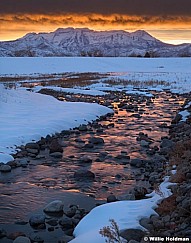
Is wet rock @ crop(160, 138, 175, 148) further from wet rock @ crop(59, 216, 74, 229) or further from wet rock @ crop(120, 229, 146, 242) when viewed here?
wet rock @ crop(120, 229, 146, 242)

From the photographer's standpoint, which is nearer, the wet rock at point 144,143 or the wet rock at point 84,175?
the wet rock at point 84,175

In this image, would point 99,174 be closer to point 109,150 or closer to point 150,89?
point 109,150

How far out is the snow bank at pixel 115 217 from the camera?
18.6 feet

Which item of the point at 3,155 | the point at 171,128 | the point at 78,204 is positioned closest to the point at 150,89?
the point at 171,128

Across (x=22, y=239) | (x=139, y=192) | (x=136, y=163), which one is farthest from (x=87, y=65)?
(x=22, y=239)

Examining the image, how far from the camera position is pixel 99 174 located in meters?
9.52

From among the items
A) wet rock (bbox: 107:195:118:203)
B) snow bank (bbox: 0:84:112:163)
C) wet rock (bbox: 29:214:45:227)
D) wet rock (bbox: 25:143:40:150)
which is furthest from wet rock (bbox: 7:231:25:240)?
wet rock (bbox: 25:143:40:150)

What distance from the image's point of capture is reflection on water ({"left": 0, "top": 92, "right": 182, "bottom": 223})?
7.71 m

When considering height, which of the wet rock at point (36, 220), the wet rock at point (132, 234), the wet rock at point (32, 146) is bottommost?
the wet rock at point (36, 220)

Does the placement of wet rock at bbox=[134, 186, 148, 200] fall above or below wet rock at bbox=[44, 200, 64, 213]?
above

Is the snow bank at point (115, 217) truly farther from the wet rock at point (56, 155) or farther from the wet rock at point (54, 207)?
the wet rock at point (56, 155)

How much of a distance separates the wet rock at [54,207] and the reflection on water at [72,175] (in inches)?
11.6

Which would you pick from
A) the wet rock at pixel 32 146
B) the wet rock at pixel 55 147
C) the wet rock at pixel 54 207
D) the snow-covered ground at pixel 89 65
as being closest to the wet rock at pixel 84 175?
the wet rock at pixel 54 207

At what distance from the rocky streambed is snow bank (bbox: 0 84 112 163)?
0.43m
